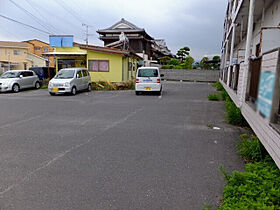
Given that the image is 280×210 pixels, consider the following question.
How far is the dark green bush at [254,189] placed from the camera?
7.46 feet

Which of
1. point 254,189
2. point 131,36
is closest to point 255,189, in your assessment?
point 254,189

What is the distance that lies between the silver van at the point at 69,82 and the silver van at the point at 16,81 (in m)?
3.29

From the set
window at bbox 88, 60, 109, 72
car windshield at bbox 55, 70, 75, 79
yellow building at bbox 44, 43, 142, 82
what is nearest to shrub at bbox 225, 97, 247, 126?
car windshield at bbox 55, 70, 75, 79

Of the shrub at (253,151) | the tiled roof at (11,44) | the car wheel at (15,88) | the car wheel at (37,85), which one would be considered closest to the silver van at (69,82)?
the car wheel at (15,88)

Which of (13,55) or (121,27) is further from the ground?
(121,27)

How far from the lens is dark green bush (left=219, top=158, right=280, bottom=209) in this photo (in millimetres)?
2273

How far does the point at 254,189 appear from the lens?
254 cm

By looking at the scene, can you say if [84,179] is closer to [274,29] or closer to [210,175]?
[210,175]

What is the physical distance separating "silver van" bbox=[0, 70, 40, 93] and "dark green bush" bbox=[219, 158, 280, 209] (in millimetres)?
15444

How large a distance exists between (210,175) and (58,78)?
485 inches

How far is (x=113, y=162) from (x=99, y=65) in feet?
52.4

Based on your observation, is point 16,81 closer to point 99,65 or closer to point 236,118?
point 99,65

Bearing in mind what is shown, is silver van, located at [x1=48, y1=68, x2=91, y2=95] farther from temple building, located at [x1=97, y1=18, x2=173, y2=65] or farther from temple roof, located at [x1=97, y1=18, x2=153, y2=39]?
temple roof, located at [x1=97, y1=18, x2=153, y2=39]

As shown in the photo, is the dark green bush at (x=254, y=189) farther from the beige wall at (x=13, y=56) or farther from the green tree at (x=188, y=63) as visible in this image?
the beige wall at (x=13, y=56)
